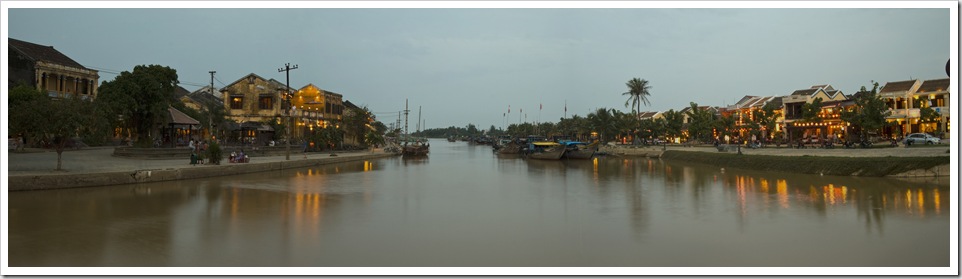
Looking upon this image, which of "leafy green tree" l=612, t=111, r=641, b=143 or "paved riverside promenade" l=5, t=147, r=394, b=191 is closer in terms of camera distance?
"paved riverside promenade" l=5, t=147, r=394, b=191

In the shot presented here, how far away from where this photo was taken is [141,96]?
113 feet

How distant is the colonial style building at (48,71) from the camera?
1542 inches

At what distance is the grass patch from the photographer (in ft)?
77.8

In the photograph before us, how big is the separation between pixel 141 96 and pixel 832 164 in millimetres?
38731

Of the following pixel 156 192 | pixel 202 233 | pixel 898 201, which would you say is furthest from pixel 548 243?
pixel 156 192

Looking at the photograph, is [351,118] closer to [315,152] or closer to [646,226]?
[315,152]

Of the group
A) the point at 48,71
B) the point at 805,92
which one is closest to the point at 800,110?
the point at 805,92

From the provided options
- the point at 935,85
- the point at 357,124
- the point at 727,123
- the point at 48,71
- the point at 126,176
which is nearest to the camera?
the point at 126,176

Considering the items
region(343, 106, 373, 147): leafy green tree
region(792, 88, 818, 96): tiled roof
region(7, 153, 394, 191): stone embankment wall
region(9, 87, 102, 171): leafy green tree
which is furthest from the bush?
region(792, 88, 818, 96): tiled roof

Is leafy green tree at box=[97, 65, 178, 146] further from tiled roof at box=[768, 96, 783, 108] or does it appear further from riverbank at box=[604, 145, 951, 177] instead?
tiled roof at box=[768, 96, 783, 108]

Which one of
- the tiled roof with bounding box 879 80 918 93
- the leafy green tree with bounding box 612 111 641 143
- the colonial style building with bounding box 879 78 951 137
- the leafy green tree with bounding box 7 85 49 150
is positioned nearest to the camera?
the leafy green tree with bounding box 7 85 49 150

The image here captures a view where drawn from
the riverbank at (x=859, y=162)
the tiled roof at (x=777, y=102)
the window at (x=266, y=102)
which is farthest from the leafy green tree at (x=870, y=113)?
the window at (x=266, y=102)

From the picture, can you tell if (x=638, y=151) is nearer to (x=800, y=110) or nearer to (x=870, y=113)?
(x=800, y=110)

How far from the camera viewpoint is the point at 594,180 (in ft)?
94.6
